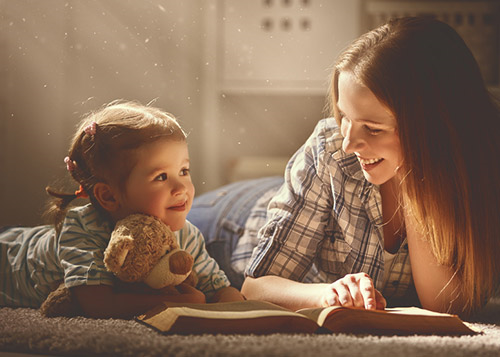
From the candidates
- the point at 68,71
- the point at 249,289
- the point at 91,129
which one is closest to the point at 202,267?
the point at 249,289

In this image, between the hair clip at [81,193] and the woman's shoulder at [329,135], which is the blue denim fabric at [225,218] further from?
the hair clip at [81,193]

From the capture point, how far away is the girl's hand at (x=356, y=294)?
0.85 meters

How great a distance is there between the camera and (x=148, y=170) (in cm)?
92

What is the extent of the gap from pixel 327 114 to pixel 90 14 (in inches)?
19.9

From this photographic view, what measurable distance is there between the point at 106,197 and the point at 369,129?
1.40 feet

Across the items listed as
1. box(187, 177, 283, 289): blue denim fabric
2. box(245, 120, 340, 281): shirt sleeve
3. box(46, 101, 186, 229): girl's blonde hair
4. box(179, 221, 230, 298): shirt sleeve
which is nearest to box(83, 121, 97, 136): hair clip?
box(46, 101, 186, 229): girl's blonde hair

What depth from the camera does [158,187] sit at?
3.01ft

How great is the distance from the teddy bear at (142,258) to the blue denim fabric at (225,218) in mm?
437

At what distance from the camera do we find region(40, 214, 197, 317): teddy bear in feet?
2.78

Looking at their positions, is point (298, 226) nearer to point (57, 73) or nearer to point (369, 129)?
point (369, 129)

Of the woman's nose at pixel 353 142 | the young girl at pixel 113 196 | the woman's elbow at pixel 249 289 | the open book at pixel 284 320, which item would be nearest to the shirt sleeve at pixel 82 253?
the young girl at pixel 113 196

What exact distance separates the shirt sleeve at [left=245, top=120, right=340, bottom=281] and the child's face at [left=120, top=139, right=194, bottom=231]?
20cm

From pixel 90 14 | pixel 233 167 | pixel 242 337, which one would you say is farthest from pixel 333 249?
pixel 233 167

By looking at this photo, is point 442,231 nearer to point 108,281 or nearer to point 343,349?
point 343,349
